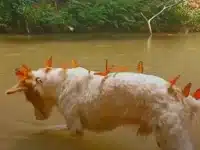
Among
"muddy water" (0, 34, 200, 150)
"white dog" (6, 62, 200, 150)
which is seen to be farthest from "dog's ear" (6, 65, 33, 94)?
"muddy water" (0, 34, 200, 150)

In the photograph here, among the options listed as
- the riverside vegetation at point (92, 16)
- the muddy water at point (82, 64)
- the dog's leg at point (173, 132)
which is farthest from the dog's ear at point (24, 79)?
the riverside vegetation at point (92, 16)

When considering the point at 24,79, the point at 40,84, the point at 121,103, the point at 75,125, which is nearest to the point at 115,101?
the point at 121,103

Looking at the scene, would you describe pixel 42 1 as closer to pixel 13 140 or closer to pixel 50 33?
pixel 50 33

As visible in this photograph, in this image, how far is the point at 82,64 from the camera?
7.56 meters

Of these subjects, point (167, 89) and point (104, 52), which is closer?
point (167, 89)

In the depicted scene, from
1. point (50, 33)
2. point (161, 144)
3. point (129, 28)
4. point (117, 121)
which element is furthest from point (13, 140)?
point (129, 28)

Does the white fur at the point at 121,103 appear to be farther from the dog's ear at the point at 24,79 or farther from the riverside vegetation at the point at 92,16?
the riverside vegetation at the point at 92,16

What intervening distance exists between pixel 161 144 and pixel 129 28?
13001mm

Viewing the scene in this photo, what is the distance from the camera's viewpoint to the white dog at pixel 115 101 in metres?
3.10

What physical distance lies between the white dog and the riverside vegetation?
10.8 metres

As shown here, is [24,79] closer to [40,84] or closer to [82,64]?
[40,84]

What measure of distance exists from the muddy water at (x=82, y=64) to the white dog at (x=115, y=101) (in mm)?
234

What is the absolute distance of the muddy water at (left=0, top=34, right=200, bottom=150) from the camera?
3734 millimetres

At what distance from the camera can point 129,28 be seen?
15969mm
